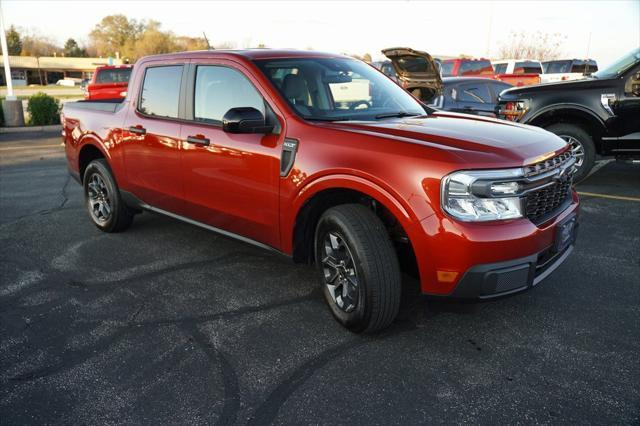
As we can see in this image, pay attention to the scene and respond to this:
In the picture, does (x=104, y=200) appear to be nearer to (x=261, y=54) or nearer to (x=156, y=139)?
(x=156, y=139)

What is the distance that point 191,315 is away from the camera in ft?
11.9

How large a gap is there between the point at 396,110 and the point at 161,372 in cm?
254

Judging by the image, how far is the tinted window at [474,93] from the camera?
374 inches

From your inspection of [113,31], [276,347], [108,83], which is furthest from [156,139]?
[113,31]

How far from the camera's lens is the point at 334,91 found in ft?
13.1

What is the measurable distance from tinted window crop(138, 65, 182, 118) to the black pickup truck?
5168 mm

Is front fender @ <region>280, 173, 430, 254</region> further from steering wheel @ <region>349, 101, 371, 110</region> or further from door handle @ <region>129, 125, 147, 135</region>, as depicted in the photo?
door handle @ <region>129, 125, 147, 135</region>

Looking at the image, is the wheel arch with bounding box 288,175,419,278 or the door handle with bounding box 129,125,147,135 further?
the door handle with bounding box 129,125,147,135

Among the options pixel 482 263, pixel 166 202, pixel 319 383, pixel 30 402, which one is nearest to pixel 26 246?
pixel 166 202

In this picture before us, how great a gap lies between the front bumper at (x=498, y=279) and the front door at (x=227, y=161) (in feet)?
4.65

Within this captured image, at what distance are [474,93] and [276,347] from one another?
25.6 ft

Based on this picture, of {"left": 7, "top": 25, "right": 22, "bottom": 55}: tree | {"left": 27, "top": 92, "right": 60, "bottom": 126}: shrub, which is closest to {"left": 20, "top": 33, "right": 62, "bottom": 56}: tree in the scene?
{"left": 7, "top": 25, "right": 22, "bottom": 55}: tree

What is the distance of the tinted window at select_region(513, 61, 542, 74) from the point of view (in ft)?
65.6

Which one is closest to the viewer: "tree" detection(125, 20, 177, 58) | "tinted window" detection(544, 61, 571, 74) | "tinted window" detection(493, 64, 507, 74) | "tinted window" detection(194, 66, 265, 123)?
"tinted window" detection(194, 66, 265, 123)
